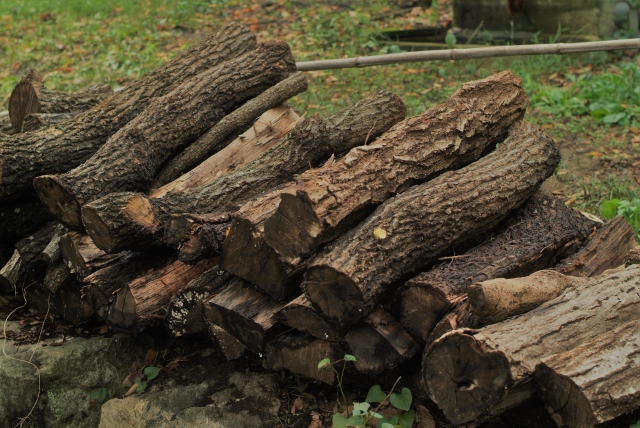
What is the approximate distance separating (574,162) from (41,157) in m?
4.25

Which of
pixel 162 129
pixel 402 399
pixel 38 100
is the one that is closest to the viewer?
pixel 402 399

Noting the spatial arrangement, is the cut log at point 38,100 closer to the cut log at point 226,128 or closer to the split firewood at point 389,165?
the cut log at point 226,128

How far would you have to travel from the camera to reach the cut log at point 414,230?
10.8 ft

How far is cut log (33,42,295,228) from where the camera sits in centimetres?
422

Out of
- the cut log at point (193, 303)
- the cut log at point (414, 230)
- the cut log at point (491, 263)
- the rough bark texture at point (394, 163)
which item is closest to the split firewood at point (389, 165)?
the rough bark texture at point (394, 163)

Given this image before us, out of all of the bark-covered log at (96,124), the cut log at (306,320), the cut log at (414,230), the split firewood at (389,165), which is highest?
the bark-covered log at (96,124)

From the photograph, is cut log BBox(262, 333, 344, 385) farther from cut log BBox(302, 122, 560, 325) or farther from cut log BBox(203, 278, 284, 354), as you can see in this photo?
cut log BBox(302, 122, 560, 325)

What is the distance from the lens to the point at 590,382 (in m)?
2.74

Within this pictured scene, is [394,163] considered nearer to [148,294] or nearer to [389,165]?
[389,165]

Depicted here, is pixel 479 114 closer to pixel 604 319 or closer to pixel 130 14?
pixel 604 319

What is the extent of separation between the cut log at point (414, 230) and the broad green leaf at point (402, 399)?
1.38 feet

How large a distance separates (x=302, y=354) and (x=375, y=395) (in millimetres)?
415

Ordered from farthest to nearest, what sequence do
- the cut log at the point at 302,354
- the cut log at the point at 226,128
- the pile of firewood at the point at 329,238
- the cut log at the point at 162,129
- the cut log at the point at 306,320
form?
1. the cut log at the point at 226,128
2. the cut log at the point at 162,129
3. the cut log at the point at 302,354
4. the cut log at the point at 306,320
5. the pile of firewood at the point at 329,238

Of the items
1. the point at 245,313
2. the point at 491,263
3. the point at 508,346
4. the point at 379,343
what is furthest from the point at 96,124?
the point at 508,346
